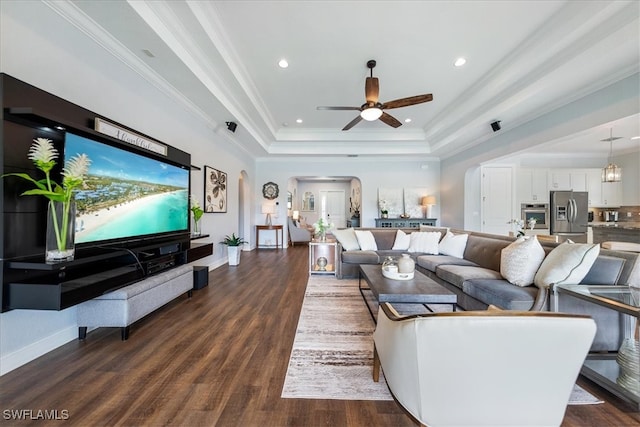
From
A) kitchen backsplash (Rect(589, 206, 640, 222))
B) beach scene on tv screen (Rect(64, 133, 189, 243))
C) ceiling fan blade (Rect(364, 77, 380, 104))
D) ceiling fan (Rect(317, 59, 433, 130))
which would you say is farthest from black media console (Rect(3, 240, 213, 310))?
kitchen backsplash (Rect(589, 206, 640, 222))

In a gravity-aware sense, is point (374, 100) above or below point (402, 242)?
above

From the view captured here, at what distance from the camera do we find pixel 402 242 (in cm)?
450

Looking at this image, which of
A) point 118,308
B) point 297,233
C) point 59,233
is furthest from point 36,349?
point 297,233

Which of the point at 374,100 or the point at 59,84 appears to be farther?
the point at 374,100

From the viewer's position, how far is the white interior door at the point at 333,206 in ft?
37.9

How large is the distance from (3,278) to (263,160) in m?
6.36

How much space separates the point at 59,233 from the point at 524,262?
3.91 metres

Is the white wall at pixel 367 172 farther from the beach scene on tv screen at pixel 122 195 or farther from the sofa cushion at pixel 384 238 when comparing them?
the beach scene on tv screen at pixel 122 195

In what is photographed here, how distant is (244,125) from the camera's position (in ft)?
15.6

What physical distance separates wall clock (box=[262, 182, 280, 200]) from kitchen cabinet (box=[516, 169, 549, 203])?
6.44 metres

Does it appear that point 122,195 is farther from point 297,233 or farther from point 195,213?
point 297,233

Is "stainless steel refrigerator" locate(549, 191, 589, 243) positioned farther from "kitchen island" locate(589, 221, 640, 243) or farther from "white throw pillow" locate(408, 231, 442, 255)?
"white throw pillow" locate(408, 231, 442, 255)

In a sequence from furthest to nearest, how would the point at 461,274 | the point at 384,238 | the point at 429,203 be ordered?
the point at 429,203
the point at 384,238
the point at 461,274

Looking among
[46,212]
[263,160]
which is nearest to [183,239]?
[46,212]
